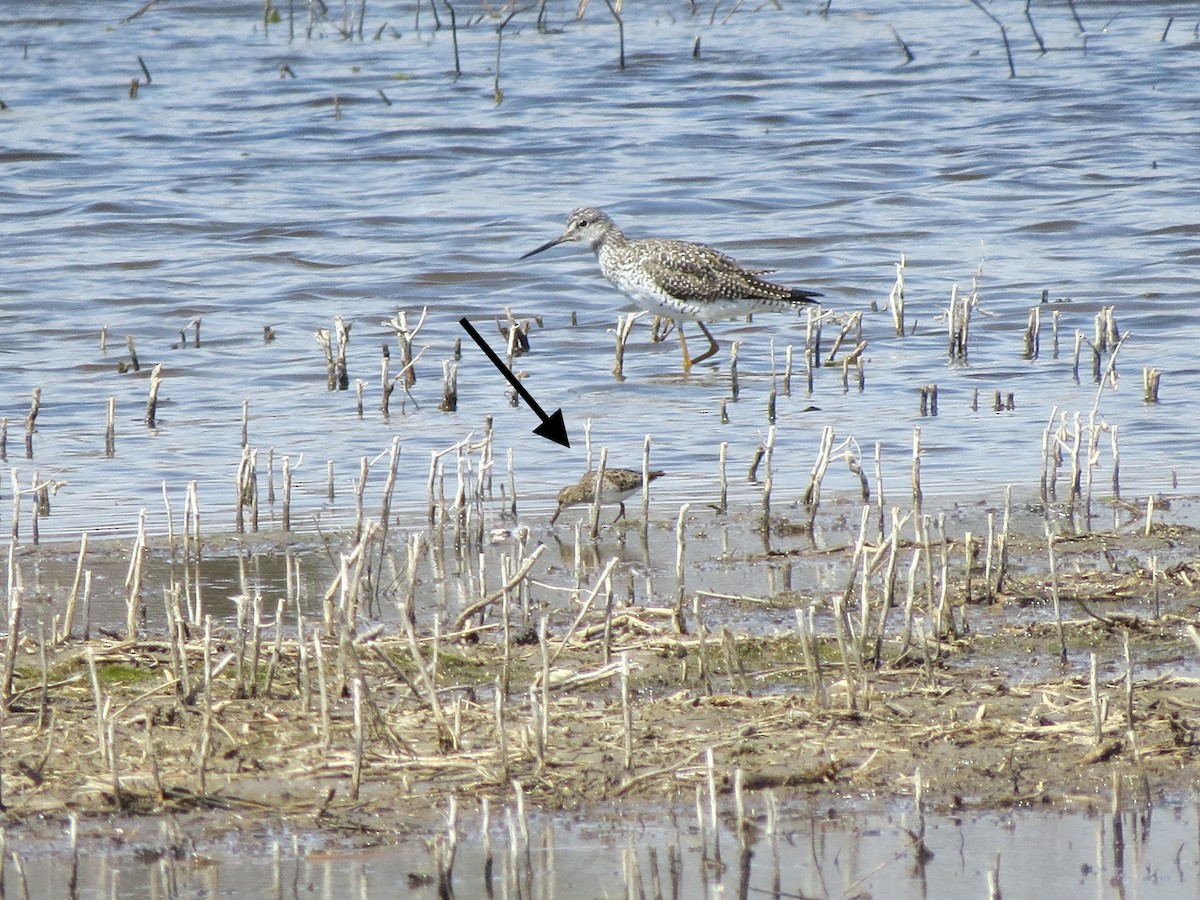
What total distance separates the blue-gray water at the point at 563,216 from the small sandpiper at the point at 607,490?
1.19 ft

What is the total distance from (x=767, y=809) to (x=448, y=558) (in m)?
3.26

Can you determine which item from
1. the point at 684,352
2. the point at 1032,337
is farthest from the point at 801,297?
the point at 1032,337

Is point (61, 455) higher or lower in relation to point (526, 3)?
lower

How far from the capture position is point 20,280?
14781mm

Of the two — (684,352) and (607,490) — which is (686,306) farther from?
(607,490)

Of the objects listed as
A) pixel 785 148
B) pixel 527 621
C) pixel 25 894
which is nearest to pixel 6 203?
pixel 785 148

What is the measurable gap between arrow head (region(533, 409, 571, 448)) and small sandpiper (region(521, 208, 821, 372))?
2.45 m

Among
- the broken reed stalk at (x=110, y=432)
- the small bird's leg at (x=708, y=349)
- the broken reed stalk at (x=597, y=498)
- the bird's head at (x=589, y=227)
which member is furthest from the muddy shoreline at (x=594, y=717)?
the bird's head at (x=589, y=227)

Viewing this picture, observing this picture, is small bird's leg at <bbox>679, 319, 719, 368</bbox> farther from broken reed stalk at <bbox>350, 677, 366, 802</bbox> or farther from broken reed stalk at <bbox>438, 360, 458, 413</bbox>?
broken reed stalk at <bbox>350, 677, 366, 802</bbox>

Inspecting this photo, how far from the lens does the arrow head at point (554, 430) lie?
10.1 m

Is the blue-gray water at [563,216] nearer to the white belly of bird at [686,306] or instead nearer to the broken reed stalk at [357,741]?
the white belly of bird at [686,306]

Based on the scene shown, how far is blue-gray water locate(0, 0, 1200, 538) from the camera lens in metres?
10.2

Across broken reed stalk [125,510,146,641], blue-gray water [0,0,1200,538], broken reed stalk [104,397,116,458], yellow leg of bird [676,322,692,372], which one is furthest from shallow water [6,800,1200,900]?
yellow leg of bird [676,322,692,372]

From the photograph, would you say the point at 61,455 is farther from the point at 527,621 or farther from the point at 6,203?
the point at 6,203
